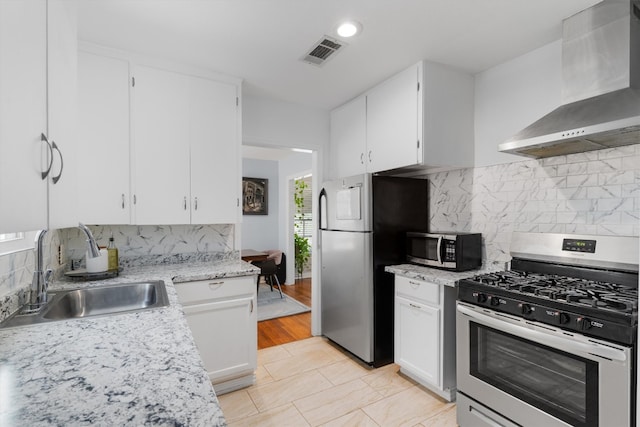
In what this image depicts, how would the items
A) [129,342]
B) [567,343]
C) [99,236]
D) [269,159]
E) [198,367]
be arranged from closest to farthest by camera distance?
1. [198,367]
2. [129,342]
3. [567,343]
4. [99,236]
5. [269,159]

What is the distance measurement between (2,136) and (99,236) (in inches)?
84.9

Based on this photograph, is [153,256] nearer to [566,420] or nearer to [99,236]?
[99,236]

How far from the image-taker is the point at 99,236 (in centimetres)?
252

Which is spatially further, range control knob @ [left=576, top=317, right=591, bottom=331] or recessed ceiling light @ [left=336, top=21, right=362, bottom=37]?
recessed ceiling light @ [left=336, top=21, right=362, bottom=37]

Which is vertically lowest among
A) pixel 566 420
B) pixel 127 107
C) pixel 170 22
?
pixel 566 420

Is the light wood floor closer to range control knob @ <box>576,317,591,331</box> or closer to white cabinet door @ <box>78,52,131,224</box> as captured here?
white cabinet door @ <box>78,52,131,224</box>

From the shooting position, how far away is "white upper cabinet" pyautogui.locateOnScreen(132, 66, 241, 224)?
233 centimetres

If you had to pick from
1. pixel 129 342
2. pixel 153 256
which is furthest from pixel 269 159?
pixel 129 342

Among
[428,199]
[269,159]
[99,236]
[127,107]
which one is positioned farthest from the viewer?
[269,159]

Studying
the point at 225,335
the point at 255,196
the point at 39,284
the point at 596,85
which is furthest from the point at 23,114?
the point at 255,196

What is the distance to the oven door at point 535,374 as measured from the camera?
1343 mm

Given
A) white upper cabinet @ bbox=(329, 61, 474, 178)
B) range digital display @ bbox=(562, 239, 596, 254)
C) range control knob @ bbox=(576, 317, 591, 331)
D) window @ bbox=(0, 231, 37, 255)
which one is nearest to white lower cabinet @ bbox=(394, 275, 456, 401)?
range digital display @ bbox=(562, 239, 596, 254)

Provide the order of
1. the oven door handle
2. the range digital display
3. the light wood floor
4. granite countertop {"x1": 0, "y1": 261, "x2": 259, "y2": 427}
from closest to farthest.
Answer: granite countertop {"x1": 0, "y1": 261, "x2": 259, "y2": 427}
the oven door handle
the range digital display
the light wood floor

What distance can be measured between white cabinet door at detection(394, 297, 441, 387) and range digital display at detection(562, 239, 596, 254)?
0.87m
